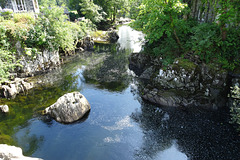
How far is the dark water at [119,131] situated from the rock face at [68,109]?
530 mm

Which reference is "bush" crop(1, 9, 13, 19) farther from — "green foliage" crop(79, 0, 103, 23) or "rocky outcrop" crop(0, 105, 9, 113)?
"green foliage" crop(79, 0, 103, 23)

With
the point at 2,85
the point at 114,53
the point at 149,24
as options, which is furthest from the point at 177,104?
the point at 114,53

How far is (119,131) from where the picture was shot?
13102 millimetres

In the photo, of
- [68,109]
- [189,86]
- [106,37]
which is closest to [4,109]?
[68,109]

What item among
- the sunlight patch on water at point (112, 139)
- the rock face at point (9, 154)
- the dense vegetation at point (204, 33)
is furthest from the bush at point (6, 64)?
the dense vegetation at point (204, 33)

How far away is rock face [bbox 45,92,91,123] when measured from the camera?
1405cm

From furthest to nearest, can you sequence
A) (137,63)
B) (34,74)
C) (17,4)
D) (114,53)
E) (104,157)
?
(114,53) < (17,4) < (137,63) < (34,74) < (104,157)

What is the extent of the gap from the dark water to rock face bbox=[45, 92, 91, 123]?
1.74 feet

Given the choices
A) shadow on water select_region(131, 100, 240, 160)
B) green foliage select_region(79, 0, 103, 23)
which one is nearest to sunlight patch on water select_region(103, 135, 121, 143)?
shadow on water select_region(131, 100, 240, 160)

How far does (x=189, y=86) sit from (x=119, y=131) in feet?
27.1

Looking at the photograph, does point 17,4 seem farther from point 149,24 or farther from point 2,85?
point 149,24

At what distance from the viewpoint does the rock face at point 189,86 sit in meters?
14.9

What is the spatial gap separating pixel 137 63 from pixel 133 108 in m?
11.9

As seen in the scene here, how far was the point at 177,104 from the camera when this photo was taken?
15.6m
